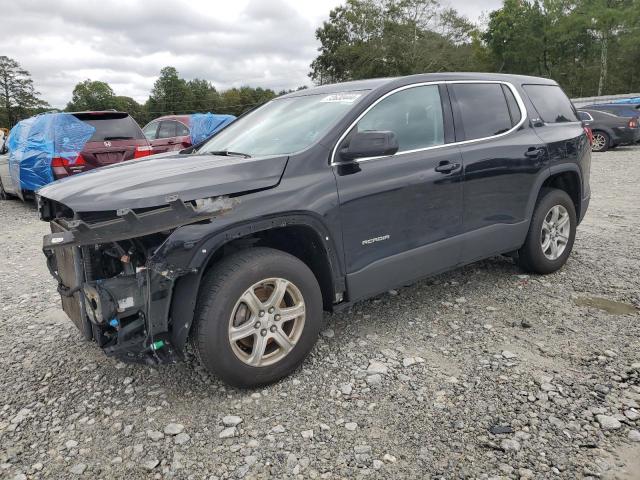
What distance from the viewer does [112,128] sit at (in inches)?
341

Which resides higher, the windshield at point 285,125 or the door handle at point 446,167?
the windshield at point 285,125

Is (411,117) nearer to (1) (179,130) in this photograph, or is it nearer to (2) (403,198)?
(2) (403,198)

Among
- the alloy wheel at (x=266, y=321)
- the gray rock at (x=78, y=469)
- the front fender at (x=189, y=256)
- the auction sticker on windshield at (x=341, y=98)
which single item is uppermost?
→ the auction sticker on windshield at (x=341, y=98)

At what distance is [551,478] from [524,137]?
9.51 feet

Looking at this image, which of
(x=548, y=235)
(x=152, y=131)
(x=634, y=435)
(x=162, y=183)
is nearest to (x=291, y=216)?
(x=162, y=183)

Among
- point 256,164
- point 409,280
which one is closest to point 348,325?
point 409,280

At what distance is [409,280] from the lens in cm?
354

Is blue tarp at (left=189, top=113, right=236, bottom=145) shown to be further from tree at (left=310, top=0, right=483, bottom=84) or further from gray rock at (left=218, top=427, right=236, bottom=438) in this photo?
tree at (left=310, top=0, right=483, bottom=84)

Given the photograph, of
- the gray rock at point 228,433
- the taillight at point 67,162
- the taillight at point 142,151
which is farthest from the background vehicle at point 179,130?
the gray rock at point 228,433

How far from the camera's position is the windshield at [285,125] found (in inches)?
131

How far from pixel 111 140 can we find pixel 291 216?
22.1ft

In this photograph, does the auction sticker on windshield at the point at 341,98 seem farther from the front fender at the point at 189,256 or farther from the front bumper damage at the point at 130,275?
the front bumper damage at the point at 130,275

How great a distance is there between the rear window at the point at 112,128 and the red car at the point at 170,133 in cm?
493

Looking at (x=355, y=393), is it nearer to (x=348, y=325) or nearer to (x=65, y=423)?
(x=348, y=325)
